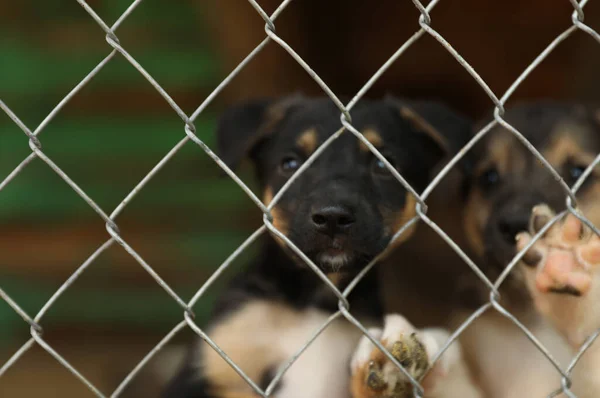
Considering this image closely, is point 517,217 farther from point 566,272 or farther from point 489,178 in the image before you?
point 566,272

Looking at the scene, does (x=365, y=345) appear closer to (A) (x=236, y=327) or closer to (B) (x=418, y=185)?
(A) (x=236, y=327)

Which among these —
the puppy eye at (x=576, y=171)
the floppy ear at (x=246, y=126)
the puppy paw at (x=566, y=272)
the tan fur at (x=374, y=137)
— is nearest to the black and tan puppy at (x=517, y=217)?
the puppy eye at (x=576, y=171)

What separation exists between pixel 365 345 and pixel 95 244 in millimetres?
2844

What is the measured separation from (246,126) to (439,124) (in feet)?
2.50

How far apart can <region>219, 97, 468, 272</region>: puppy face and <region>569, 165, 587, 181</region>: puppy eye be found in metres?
0.56

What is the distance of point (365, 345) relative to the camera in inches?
100

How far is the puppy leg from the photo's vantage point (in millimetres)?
2256

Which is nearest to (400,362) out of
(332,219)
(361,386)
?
(361,386)

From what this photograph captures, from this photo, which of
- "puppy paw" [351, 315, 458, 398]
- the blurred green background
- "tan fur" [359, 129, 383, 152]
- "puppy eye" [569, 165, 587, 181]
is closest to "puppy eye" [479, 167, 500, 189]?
"puppy eye" [569, 165, 587, 181]

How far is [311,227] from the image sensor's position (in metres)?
2.50

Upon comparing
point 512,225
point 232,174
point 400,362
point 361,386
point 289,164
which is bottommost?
point 361,386

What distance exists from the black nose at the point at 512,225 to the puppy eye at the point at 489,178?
399 mm

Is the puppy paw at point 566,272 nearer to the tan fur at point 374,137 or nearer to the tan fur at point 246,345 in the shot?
the tan fur at point 374,137

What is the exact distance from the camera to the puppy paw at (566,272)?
2.18 m
